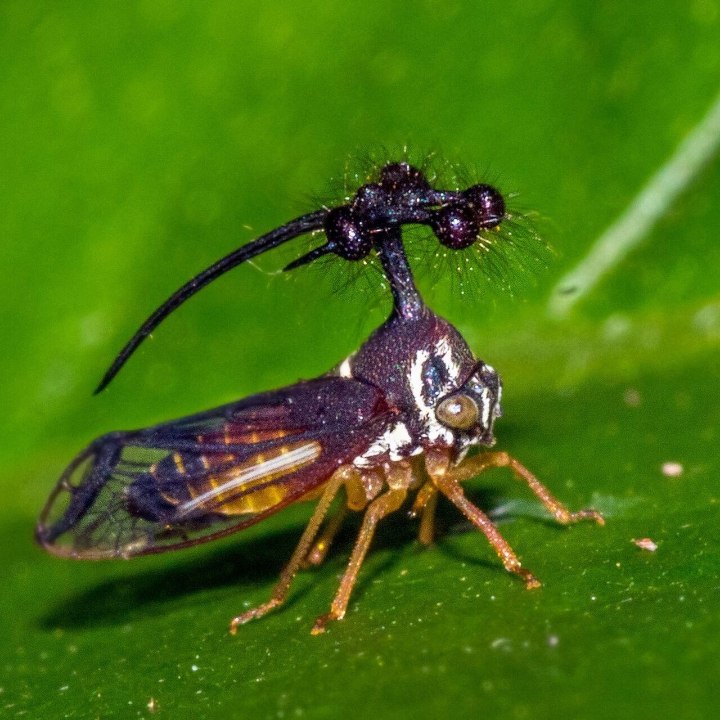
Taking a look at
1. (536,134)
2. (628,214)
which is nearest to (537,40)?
(536,134)

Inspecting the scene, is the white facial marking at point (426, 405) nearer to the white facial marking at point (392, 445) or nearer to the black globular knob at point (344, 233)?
the white facial marking at point (392, 445)

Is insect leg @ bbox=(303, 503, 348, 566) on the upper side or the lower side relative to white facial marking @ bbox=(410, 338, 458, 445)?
lower

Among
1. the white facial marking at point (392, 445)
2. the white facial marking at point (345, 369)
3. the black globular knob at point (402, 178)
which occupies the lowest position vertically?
the white facial marking at point (392, 445)

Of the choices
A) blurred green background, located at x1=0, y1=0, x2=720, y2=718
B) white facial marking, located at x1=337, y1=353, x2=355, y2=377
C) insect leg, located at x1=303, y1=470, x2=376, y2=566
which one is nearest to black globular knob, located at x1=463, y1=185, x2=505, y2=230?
blurred green background, located at x1=0, y1=0, x2=720, y2=718

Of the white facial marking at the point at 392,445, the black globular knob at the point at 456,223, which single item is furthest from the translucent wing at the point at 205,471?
the black globular knob at the point at 456,223

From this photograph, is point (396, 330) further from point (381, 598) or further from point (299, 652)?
point (299, 652)

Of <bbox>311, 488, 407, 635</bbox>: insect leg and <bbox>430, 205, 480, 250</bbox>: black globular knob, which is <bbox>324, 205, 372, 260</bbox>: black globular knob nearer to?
<bbox>430, 205, 480, 250</bbox>: black globular knob
